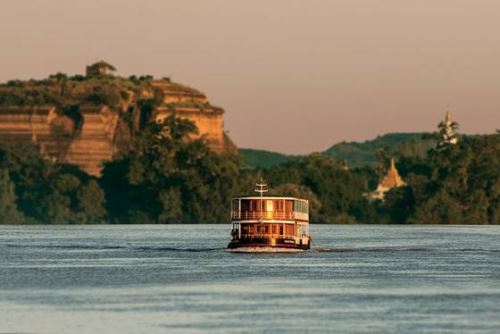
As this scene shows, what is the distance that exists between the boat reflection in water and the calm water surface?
1.55m

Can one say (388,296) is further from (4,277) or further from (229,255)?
(229,255)

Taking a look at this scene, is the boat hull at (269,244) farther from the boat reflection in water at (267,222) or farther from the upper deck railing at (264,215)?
the upper deck railing at (264,215)

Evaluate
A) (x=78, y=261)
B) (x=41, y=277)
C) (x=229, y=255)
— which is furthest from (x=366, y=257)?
(x=41, y=277)

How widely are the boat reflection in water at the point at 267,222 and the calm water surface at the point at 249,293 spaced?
5.09 feet

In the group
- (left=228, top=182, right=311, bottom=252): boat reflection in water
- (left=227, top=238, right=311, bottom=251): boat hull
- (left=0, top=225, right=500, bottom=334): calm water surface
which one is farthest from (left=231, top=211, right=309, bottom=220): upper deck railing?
Result: (left=0, top=225, right=500, bottom=334): calm water surface

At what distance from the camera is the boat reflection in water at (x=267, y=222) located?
157000 mm

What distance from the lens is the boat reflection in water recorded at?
15700 cm

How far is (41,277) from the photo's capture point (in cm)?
12850

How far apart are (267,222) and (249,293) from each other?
148 ft

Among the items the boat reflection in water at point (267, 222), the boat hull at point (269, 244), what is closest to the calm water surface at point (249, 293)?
the boat hull at point (269, 244)

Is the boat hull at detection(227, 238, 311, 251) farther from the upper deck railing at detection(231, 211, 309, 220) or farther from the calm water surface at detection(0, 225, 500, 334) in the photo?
the upper deck railing at detection(231, 211, 309, 220)

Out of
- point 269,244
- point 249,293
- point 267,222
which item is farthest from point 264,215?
point 249,293

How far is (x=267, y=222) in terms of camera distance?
157125 millimetres

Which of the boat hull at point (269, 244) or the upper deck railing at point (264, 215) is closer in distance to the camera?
the upper deck railing at point (264, 215)
